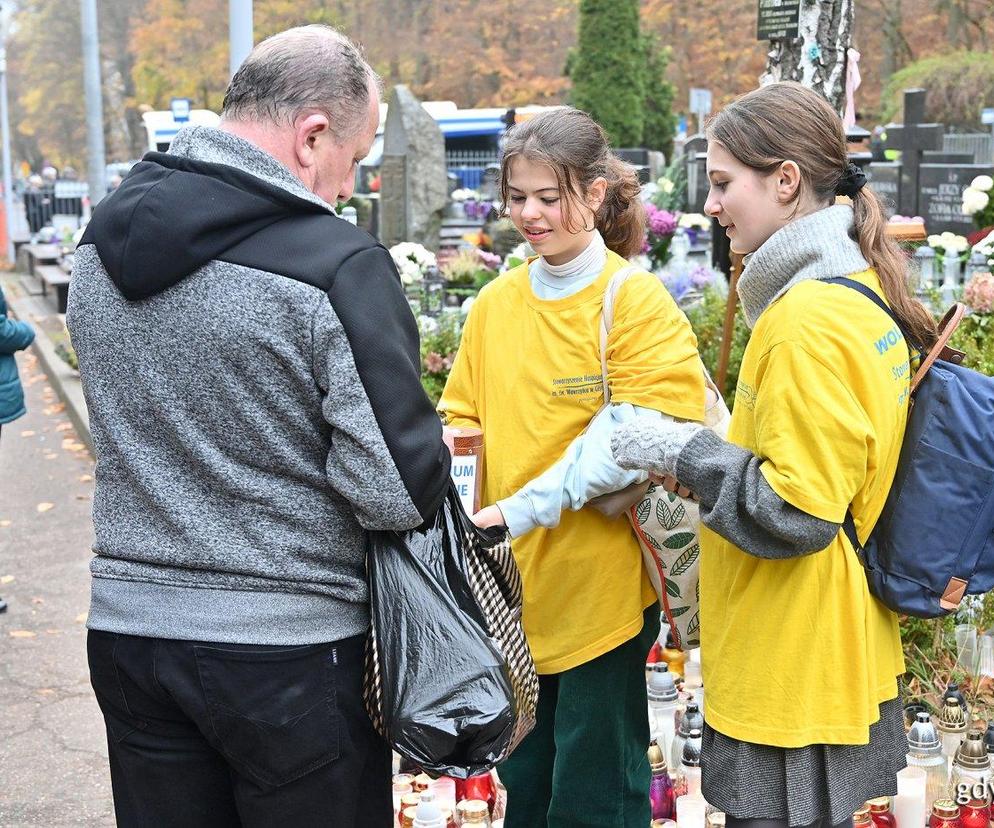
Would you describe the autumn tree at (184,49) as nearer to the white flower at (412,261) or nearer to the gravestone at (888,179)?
the gravestone at (888,179)

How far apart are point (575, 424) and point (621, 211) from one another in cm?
55

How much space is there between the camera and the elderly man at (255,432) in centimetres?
191

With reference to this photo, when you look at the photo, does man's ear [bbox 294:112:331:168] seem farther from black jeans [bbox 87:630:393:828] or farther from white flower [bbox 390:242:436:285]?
white flower [bbox 390:242:436:285]

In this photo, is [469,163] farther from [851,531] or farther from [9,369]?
[851,531]

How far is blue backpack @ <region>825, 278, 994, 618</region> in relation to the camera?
2.25 metres

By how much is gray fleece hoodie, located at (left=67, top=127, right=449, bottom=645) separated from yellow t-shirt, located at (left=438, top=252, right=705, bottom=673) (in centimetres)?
81

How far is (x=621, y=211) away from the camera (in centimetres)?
300

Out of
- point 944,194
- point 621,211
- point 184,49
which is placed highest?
point 184,49

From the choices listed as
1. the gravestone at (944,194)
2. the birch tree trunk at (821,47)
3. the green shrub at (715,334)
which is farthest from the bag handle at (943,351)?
the gravestone at (944,194)

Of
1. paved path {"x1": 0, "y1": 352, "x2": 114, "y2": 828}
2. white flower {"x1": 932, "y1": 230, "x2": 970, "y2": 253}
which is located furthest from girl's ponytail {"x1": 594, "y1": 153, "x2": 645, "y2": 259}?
white flower {"x1": 932, "y1": 230, "x2": 970, "y2": 253}

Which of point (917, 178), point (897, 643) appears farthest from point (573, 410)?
point (917, 178)

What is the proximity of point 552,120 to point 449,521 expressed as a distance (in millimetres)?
1078

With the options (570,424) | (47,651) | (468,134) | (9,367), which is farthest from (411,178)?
(468,134)

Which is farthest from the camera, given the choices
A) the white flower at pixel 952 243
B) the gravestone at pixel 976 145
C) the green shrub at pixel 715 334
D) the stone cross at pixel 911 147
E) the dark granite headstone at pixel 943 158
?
the gravestone at pixel 976 145
